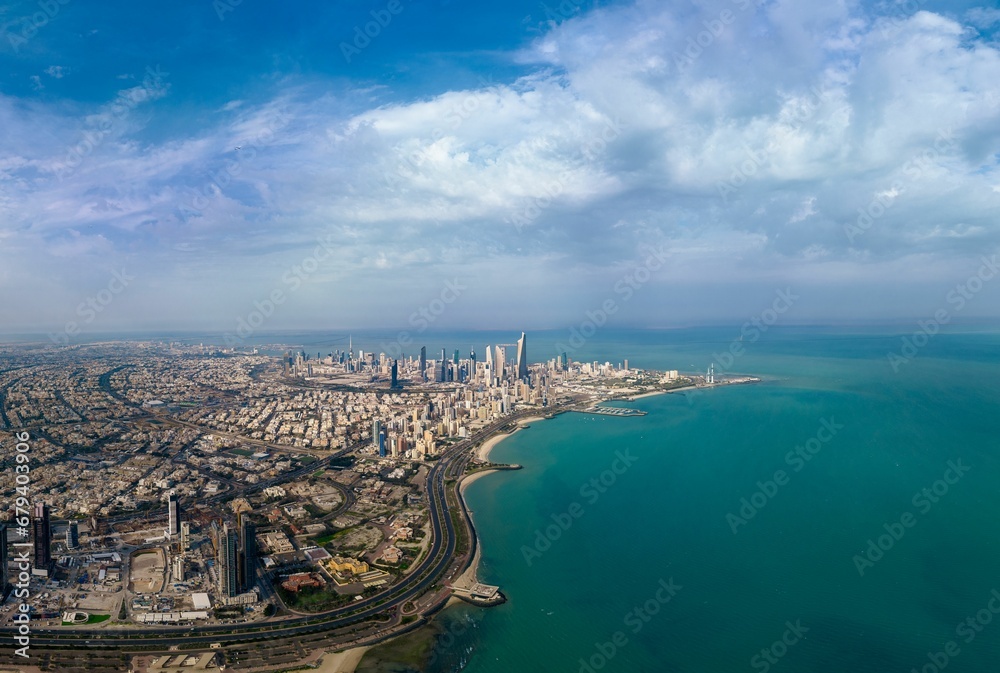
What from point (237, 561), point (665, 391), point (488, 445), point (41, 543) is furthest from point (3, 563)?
point (665, 391)

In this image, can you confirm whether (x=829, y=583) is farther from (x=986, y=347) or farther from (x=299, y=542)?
(x=986, y=347)

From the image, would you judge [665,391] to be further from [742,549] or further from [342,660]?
[342,660]

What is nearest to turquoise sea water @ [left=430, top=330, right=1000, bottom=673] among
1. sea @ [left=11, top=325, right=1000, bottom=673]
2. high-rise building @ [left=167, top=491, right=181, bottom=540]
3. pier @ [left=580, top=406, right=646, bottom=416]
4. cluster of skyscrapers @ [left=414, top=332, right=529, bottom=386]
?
sea @ [left=11, top=325, right=1000, bottom=673]

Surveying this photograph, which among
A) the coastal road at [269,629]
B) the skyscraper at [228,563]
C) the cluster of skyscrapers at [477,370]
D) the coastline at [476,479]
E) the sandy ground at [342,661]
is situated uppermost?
the cluster of skyscrapers at [477,370]

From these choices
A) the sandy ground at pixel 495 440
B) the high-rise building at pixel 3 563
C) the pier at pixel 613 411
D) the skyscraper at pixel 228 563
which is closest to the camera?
the high-rise building at pixel 3 563

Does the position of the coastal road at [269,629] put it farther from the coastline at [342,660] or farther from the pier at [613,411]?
the pier at [613,411]

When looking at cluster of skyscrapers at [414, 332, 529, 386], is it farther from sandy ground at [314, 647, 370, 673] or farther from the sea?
sandy ground at [314, 647, 370, 673]

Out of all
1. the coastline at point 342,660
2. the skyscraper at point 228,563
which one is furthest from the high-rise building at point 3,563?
the coastline at point 342,660
